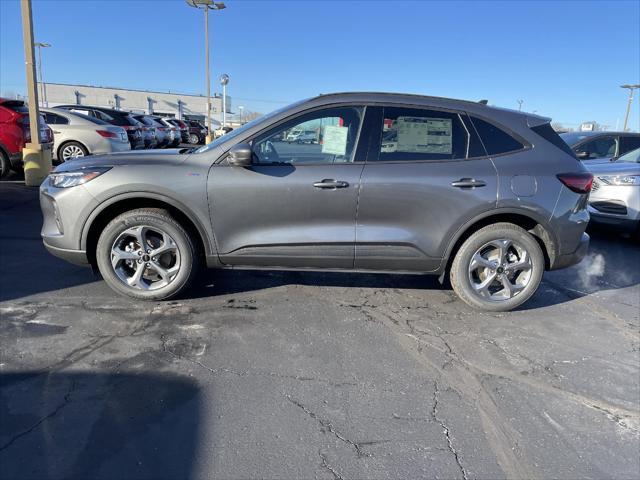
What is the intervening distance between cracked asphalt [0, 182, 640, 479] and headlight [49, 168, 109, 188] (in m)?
1.00

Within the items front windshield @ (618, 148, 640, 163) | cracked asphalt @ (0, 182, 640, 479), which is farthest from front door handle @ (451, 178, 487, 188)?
front windshield @ (618, 148, 640, 163)

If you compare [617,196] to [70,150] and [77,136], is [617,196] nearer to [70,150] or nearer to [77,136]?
[77,136]

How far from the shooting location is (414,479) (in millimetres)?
2146

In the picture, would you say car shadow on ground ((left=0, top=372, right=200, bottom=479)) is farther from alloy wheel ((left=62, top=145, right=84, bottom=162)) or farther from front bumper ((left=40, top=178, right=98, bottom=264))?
alloy wheel ((left=62, top=145, right=84, bottom=162))

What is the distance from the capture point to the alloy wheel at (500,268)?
4.01 meters

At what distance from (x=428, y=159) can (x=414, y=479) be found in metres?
2.54

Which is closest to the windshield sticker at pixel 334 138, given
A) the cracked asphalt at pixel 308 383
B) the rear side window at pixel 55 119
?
the cracked asphalt at pixel 308 383

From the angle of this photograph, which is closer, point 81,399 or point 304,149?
point 81,399

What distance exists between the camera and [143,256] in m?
3.86

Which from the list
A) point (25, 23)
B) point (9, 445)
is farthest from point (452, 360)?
point (25, 23)

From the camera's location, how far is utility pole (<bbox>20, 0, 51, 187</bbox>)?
28.9 feet

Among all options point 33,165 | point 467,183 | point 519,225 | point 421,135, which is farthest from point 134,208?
point 33,165

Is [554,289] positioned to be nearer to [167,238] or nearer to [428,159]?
[428,159]

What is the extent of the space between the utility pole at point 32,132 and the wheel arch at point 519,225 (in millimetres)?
8295
